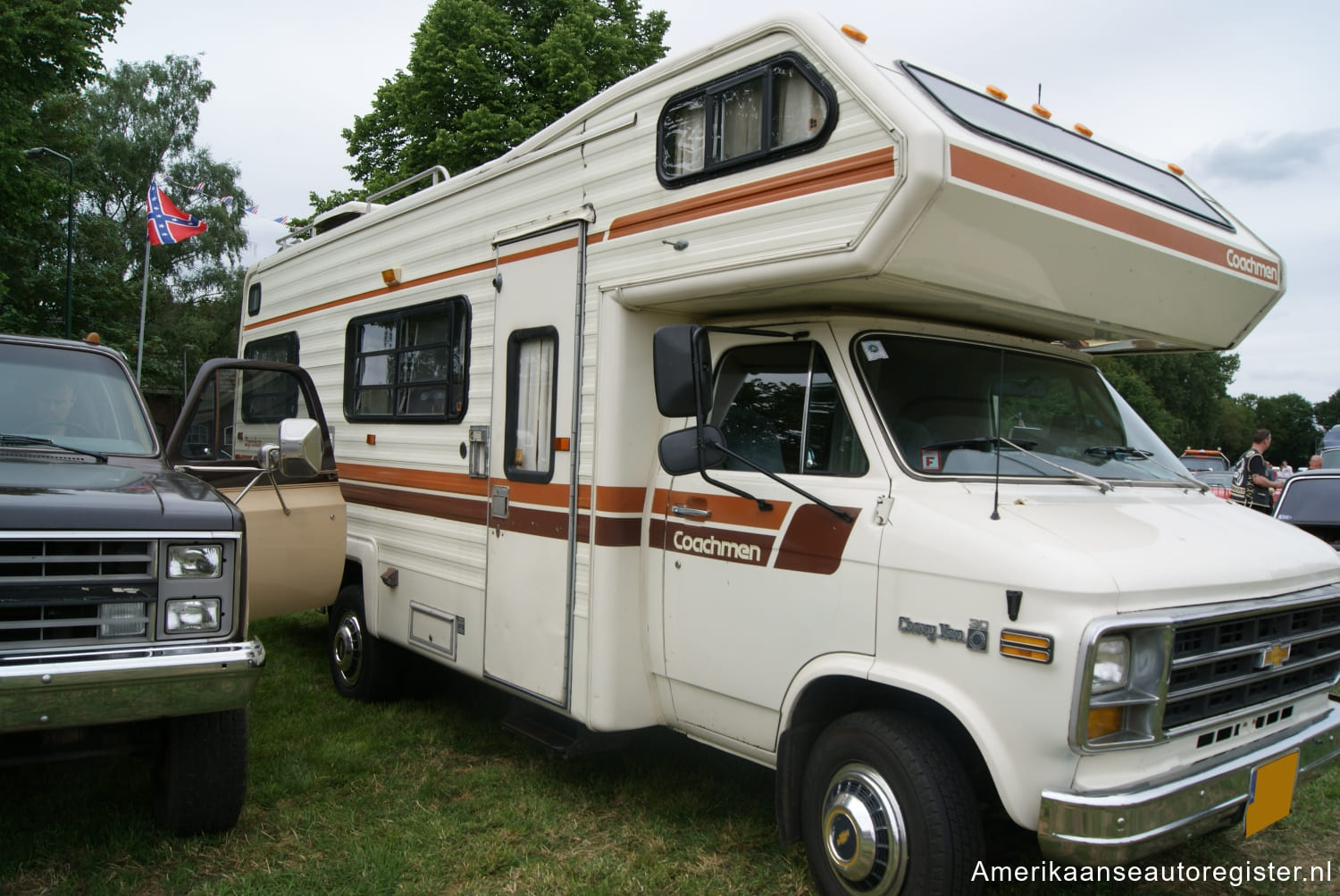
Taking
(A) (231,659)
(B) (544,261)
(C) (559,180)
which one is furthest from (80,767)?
(C) (559,180)

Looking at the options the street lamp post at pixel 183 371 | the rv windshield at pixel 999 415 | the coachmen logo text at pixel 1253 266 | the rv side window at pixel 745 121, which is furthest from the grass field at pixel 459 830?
the street lamp post at pixel 183 371

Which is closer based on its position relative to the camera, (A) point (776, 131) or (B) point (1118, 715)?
(B) point (1118, 715)

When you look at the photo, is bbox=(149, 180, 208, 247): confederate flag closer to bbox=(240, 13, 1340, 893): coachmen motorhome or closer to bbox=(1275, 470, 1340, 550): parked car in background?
bbox=(240, 13, 1340, 893): coachmen motorhome

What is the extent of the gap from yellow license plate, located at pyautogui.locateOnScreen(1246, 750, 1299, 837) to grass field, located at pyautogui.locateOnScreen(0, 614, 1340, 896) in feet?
0.30

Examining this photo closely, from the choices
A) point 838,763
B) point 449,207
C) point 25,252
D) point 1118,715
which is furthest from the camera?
point 25,252

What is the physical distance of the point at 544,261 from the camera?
4.79 meters

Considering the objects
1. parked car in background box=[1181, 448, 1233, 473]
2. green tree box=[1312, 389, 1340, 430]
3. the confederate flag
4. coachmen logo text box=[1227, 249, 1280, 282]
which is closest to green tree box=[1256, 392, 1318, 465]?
green tree box=[1312, 389, 1340, 430]

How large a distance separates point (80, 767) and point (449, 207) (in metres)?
3.53

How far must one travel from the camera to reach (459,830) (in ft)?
14.0

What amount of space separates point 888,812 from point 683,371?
5.57 feet

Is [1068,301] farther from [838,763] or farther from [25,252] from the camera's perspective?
[25,252]

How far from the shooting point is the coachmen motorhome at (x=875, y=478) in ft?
9.70

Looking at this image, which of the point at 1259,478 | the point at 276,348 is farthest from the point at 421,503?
the point at 1259,478

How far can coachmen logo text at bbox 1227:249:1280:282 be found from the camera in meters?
4.27
